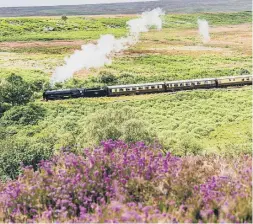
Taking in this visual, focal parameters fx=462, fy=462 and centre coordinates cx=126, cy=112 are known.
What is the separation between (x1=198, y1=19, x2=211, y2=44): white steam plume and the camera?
90.1 m

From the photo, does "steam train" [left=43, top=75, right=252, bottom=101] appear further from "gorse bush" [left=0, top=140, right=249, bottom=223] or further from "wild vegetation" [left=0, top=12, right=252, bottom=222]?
"gorse bush" [left=0, top=140, right=249, bottom=223]

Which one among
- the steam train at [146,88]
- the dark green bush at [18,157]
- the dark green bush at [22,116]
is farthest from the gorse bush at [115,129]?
the steam train at [146,88]

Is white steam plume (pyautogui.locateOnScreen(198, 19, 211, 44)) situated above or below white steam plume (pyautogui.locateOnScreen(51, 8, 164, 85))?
above

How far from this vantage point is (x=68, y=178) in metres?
5.76

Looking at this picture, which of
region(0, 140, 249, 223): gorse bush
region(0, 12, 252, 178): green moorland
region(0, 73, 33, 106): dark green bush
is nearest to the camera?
region(0, 140, 249, 223): gorse bush

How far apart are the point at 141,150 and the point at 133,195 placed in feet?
3.97

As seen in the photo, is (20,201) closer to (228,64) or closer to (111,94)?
(111,94)

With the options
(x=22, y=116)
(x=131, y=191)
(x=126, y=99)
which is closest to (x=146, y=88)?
(x=126, y=99)

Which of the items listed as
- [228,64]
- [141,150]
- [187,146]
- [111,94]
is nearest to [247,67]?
[228,64]

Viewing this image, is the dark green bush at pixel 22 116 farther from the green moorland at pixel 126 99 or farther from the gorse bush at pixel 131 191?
the gorse bush at pixel 131 191

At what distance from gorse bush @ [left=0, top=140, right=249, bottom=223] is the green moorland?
2.86 metres

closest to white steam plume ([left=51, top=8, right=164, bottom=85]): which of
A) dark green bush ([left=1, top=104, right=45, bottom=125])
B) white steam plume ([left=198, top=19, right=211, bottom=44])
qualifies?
white steam plume ([left=198, top=19, right=211, bottom=44])

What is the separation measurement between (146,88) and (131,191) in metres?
41.7

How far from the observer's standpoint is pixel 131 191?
5684 millimetres
